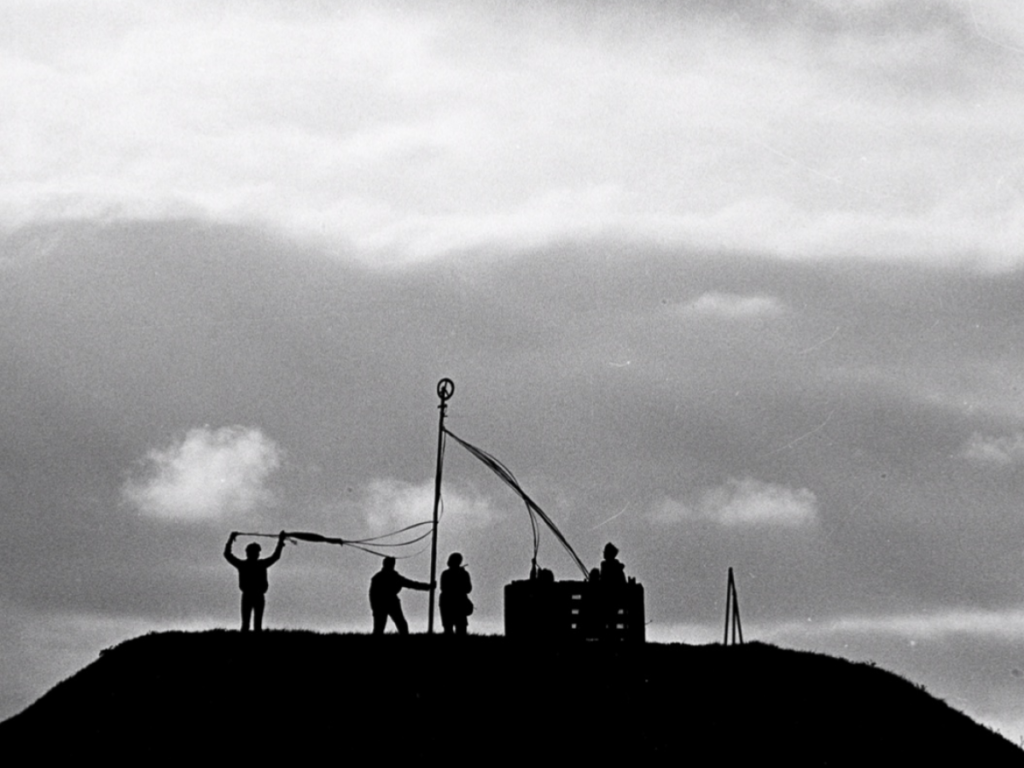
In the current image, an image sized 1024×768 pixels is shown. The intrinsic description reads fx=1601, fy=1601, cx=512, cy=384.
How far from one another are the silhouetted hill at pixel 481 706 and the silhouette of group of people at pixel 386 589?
1.50ft

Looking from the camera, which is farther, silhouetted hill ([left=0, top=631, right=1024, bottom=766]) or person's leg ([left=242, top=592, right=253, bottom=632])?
person's leg ([left=242, top=592, right=253, bottom=632])

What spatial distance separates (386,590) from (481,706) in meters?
3.96

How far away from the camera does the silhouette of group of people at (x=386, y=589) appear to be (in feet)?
107

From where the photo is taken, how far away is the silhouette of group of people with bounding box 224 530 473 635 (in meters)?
32.5

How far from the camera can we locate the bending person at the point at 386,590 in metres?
33.2

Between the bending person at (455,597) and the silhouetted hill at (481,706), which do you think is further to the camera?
the bending person at (455,597)

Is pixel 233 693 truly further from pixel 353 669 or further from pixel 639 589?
pixel 639 589

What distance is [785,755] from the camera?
96.4 ft

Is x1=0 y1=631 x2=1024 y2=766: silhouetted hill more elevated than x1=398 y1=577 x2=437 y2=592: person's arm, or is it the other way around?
x1=398 y1=577 x2=437 y2=592: person's arm

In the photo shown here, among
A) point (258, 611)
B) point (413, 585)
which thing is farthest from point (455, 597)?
point (258, 611)

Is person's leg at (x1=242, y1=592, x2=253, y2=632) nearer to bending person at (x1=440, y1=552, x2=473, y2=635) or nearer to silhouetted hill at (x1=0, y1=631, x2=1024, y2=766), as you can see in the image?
silhouetted hill at (x1=0, y1=631, x2=1024, y2=766)

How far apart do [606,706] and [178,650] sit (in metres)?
9.31

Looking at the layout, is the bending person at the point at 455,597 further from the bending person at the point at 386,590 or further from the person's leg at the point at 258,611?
the person's leg at the point at 258,611

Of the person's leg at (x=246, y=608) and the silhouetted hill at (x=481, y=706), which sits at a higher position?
the person's leg at (x=246, y=608)
